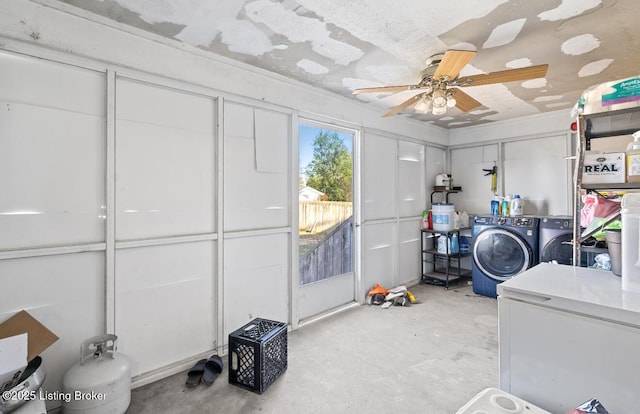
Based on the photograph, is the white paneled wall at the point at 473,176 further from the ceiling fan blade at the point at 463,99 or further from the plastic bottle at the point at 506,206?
the ceiling fan blade at the point at 463,99

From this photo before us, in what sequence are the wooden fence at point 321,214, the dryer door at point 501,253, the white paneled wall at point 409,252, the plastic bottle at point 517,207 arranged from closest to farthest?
the wooden fence at point 321,214 → the dryer door at point 501,253 → the plastic bottle at point 517,207 → the white paneled wall at point 409,252

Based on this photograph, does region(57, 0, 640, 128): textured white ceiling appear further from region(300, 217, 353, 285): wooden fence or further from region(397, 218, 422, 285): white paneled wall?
region(397, 218, 422, 285): white paneled wall

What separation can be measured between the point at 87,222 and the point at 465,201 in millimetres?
4901

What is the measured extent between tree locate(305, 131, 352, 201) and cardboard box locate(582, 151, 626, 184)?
88.6 inches

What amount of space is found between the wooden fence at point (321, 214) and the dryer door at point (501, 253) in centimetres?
183

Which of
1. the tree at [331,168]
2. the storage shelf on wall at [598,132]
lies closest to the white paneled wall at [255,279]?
the tree at [331,168]

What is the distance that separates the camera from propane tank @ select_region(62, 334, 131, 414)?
164cm

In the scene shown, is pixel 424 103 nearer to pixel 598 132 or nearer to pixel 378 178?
pixel 598 132

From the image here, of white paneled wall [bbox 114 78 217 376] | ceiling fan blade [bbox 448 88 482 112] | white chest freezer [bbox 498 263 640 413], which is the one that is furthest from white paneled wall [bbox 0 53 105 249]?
ceiling fan blade [bbox 448 88 482 112]

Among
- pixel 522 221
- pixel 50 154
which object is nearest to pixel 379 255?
pixel 522 221

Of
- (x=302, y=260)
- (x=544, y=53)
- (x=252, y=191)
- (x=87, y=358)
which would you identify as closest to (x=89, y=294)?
(x=87, y=358)

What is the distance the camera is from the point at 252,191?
A: 2.72 metres

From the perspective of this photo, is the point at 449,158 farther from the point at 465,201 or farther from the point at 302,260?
the point at 302,260

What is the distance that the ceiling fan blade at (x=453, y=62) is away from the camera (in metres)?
1.72
